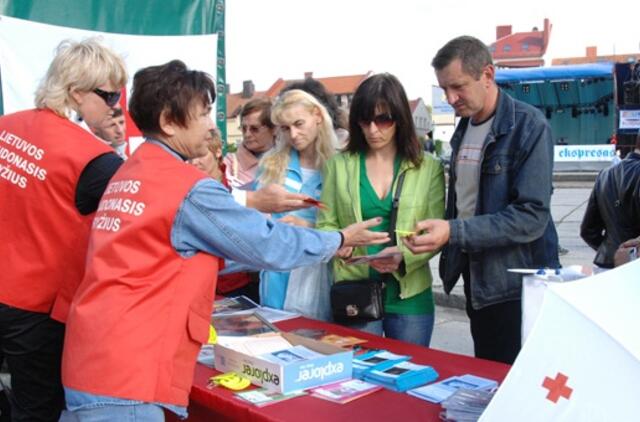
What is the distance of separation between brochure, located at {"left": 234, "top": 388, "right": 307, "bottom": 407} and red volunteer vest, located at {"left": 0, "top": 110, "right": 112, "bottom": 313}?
695mm

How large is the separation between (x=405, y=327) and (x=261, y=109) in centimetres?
194

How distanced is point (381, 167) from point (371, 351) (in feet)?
2.92

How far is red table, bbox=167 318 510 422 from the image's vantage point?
68.9 inches

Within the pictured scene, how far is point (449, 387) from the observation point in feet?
6.29

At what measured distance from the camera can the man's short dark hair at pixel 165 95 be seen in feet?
5.90

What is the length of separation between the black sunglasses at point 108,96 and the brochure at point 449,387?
1.41 m

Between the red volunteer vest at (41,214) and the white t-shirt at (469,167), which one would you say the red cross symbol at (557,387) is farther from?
the red volunteer vest at (41,214)

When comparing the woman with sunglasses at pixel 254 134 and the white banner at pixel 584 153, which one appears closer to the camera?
the woman with sunglasses at pixel 254 134

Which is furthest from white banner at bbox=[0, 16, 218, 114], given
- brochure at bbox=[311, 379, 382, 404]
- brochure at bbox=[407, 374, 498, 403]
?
brochure at bbox=[407, 374, 498, 403]

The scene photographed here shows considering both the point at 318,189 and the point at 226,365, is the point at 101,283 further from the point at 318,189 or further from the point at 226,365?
the point at 318,189

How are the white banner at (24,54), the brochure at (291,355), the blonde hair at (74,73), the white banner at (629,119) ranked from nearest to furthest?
1. the brochure at (291,355)
2. the blonde hair at (74,73)
3. the white banner at (24,54)
4. the white banner at (629,119)

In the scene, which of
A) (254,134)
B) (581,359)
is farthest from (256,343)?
(254,134)

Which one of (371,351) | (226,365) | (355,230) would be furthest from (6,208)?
(371,351)

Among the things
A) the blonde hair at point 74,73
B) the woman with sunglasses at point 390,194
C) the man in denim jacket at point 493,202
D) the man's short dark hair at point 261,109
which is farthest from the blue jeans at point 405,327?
the man's short dark hair at point 261,109
